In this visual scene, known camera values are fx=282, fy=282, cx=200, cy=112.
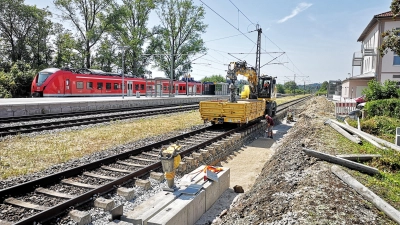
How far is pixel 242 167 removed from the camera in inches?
355

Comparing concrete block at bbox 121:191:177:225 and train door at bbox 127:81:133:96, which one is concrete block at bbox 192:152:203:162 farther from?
train door at bbox 127:81:133:96

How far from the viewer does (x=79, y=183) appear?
19.3 feet

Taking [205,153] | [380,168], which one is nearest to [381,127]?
[380,168]

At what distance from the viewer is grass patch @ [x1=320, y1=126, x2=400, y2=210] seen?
4656mm

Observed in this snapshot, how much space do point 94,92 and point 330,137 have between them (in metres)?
26.4

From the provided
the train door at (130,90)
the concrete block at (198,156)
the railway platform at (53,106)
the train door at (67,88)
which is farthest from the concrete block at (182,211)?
the train door at (130,90)

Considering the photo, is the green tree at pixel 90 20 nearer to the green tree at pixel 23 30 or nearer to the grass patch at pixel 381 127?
the green tree at pixel 23 30

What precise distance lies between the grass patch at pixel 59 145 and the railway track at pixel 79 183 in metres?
1.22

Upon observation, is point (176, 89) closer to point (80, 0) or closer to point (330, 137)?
point (80, 0)

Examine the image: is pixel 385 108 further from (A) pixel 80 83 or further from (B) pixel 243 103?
(A) pixel 80 83

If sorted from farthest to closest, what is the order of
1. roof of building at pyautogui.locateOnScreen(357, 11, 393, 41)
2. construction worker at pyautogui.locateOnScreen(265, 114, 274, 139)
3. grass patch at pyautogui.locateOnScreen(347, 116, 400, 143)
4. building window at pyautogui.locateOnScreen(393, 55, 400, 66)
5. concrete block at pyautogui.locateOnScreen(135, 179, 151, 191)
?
1. roof of building at pyautogui.locateOnScreen(357, 11, 393, 41)
2. building window at pyautogui.locateOnScreen(393, 55, 400, 66)
3. construction worker at pyautogui.locateOnScreen(265, 114, 274, 139)
4. grass patch at pyautogui.locateOnScreen(347, 116, 400, 143)
5. concrete block at pyautogui.locateOnScreen(135, 179, 151, 191)

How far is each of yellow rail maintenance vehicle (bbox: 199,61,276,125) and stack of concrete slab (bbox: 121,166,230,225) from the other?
22.1 feet

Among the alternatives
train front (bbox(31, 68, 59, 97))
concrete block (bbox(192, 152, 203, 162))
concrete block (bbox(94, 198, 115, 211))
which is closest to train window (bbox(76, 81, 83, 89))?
train front (bbox(31, 68, 59, 97))

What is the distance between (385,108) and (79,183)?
14.0 meters
